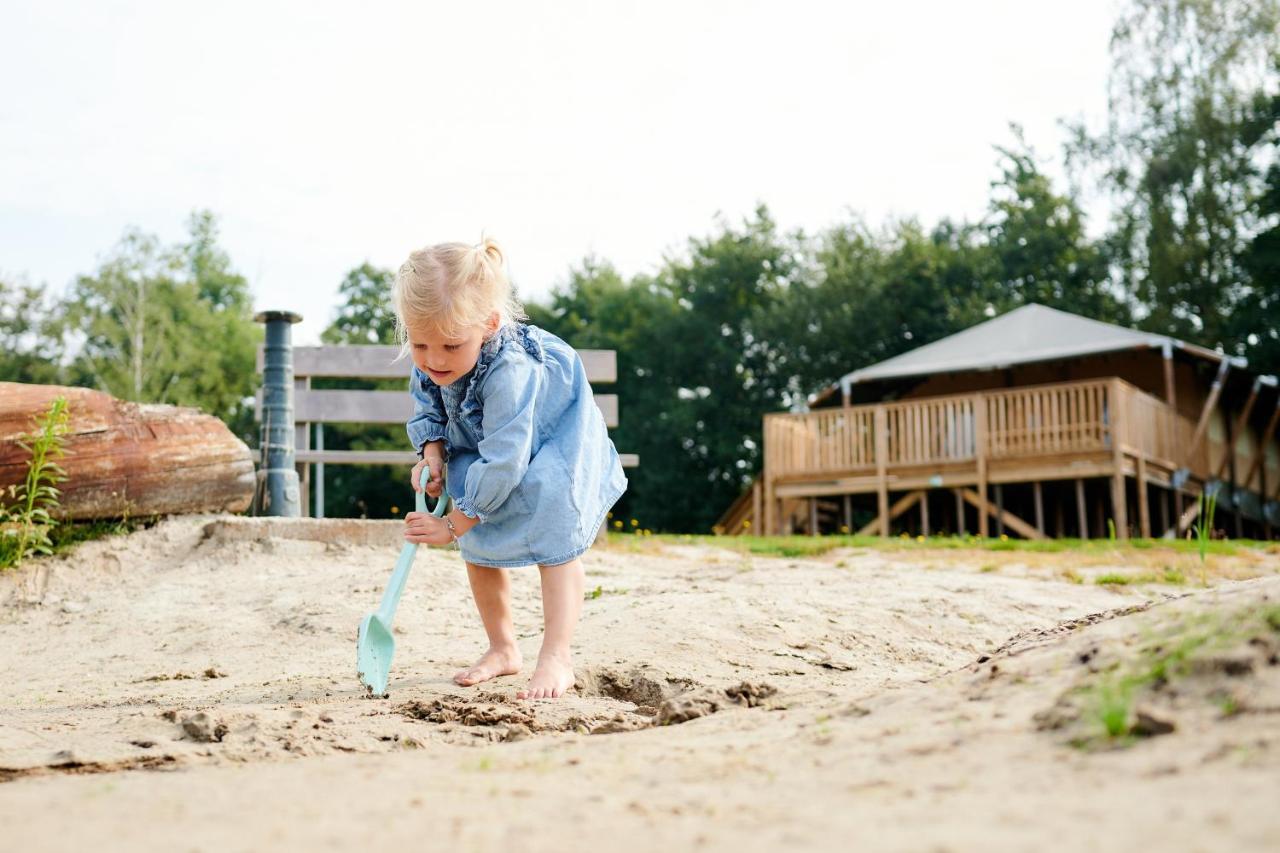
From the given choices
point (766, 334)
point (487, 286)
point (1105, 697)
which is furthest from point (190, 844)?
point (766, 334)

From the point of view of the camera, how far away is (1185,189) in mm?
24734

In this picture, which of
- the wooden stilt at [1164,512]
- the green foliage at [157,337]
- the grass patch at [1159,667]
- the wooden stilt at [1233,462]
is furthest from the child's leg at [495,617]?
the green foliage at [157,337]

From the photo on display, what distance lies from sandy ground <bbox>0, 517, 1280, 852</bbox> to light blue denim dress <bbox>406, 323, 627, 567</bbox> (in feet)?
1.48

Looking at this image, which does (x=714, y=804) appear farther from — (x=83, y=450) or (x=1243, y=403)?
(x=1243, y=403)

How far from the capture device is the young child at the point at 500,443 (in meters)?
3.50

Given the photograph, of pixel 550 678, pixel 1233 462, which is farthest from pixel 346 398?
pixel 1233 462

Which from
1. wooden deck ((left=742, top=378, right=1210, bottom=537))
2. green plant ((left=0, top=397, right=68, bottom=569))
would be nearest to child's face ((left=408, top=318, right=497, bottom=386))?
green plant ((left=0, top=397, right=68, bottom=569))

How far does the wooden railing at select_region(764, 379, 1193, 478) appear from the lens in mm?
16078

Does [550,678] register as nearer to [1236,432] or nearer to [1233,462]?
[1233,462]

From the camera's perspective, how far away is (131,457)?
623 cm

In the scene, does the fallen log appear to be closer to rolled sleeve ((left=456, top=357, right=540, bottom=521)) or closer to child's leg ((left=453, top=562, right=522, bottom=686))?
child's leg ((left=453, top=562, right=522, bottom=686))

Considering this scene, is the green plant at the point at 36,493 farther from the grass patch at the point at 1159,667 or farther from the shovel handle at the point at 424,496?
the grass patch at the point at 1159,667

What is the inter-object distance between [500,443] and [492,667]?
764mm

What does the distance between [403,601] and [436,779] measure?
3475mm
